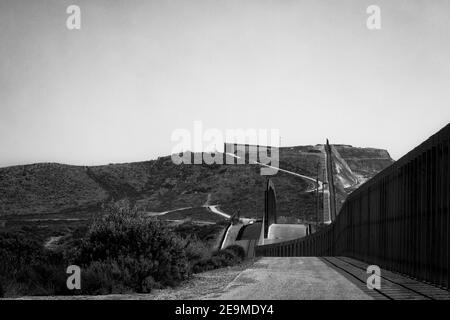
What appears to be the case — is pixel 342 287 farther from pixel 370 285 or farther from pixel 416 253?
pixel 416 253

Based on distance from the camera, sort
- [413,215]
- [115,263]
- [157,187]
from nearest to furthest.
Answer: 1. [115,263]
2. [413,215]
3. [157,187]

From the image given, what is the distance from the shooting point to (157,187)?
14512 centimetres

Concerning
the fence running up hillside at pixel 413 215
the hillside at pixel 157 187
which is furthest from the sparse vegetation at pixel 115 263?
the hillside at pixel 157 187

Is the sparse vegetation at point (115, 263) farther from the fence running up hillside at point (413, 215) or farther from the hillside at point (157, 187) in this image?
the hillside at point (157, 187)

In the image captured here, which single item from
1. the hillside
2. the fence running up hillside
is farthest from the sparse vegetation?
the hillside

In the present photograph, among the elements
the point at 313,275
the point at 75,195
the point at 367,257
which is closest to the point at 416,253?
the point at 313,275

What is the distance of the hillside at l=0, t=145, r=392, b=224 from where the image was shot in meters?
115

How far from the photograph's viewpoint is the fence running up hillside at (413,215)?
13.3 metres

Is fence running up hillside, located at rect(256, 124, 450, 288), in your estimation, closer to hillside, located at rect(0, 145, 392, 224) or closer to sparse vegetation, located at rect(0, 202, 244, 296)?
sparse vegetation, located at rect(0, 202, 244, 296)

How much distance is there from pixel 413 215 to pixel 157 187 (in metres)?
131

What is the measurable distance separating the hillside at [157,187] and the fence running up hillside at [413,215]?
80.9 meters

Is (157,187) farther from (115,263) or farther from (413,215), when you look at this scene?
(413,215)

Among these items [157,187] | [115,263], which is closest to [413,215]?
[115,263]
